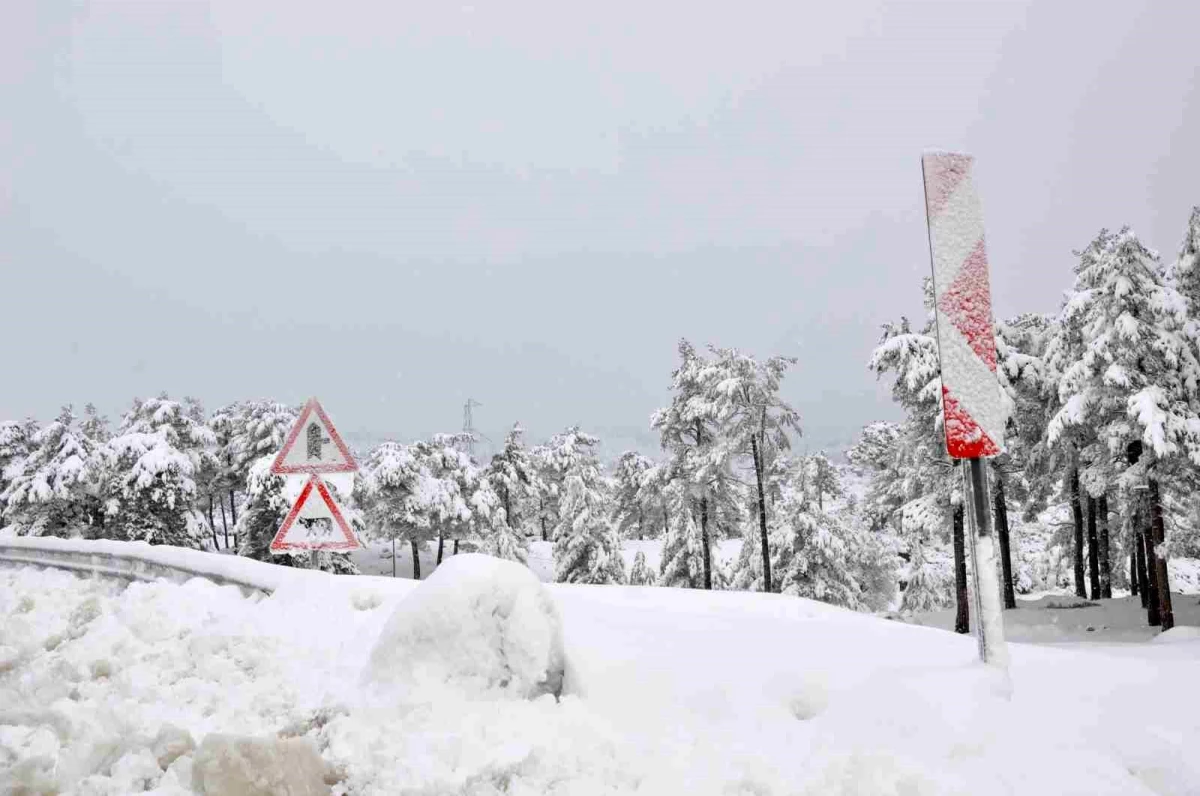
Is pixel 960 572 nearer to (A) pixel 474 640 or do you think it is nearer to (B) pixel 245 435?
(A) pixel 474 640

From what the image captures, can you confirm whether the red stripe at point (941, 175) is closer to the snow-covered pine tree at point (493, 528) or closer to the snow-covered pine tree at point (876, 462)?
the snow-covered pine tree at point (493, 528)

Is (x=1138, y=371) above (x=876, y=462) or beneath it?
above

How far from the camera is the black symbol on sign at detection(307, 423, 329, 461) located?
6.41 metres

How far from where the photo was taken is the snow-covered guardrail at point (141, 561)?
6.58 m

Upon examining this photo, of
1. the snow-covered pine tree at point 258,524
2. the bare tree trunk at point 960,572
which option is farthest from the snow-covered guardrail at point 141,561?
the bare tree trunk at point 960,572

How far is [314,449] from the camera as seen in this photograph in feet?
21.1

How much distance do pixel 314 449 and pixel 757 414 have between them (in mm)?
20302

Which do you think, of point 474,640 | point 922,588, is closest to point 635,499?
point 922,588

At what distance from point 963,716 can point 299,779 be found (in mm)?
3046

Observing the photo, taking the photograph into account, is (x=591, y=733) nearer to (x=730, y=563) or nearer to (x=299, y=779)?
(x=299, y=779)

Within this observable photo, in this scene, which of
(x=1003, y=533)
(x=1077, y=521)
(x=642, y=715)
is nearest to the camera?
(x=642, y=715)

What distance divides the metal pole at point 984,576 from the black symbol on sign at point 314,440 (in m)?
5.71

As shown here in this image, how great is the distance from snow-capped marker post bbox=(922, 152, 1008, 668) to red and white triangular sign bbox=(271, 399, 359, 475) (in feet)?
17.5

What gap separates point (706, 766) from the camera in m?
2.88
